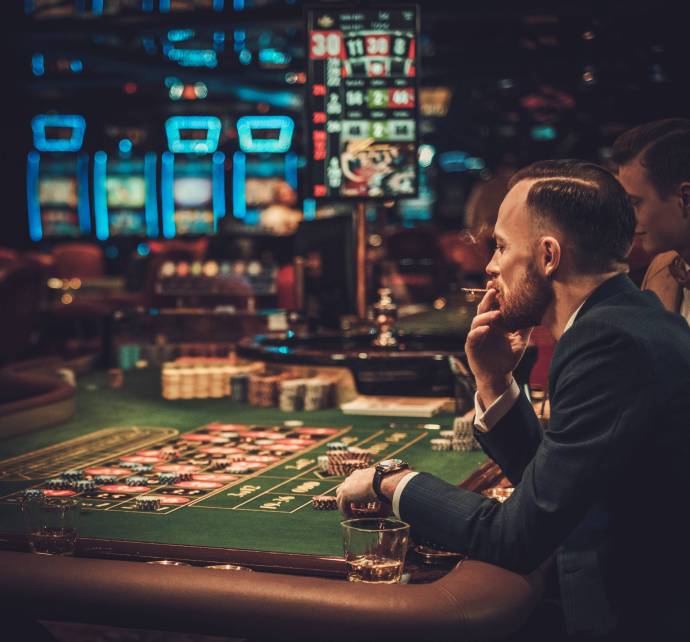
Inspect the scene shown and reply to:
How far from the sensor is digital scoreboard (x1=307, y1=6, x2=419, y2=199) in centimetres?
514

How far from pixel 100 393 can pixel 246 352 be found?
61cm

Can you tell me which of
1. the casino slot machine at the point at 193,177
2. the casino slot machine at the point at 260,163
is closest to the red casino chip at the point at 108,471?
the casino slot machine at the point at 260,163

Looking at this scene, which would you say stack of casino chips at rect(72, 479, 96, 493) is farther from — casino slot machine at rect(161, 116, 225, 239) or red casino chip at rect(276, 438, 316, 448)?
casino slot machine at rect(161, 116, 225, 239)

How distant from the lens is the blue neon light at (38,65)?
14.3 m

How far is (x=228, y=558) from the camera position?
199 cm

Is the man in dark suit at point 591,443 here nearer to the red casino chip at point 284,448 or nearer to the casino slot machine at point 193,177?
the red casino chip at point 284,448

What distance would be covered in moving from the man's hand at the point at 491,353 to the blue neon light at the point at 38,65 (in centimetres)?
1337

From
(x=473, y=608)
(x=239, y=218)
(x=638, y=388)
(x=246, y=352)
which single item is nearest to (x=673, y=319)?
(x=638, y=388)

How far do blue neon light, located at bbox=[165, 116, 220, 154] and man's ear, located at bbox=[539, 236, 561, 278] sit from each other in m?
13.8

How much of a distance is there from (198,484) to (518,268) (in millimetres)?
1062

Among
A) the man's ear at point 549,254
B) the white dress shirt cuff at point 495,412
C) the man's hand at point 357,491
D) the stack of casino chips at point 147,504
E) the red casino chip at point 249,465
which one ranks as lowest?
the red casino chip at point 249,465

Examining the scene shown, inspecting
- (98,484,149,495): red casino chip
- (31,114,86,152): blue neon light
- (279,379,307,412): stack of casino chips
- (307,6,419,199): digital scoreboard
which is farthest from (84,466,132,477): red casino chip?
(31,114,86,152): blue neon light

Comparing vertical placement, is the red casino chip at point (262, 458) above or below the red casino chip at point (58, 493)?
below

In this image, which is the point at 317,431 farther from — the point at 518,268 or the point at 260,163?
the point at 260,163
